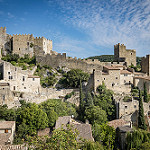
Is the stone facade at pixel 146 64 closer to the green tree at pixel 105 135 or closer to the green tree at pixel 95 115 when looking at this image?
the green tree at pixel 95 115

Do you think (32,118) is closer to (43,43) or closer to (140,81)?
(43,43)

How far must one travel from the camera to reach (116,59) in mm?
46281

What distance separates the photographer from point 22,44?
39844 millimetres

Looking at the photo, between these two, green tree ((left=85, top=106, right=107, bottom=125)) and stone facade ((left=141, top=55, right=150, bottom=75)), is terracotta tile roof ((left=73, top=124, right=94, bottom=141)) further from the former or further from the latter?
stone facade ((left=141, top=55, right=150, bottom=75))

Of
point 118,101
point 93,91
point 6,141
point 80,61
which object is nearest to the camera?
point 6,141

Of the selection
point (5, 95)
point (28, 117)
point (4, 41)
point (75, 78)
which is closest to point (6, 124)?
point (28, 117)

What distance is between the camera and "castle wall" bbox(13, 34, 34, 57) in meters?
39.5

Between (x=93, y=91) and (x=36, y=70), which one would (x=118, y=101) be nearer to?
(x=93, y=91)

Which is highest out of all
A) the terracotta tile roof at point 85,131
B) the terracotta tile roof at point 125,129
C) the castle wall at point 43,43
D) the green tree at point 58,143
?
the castle wall at point 43,43

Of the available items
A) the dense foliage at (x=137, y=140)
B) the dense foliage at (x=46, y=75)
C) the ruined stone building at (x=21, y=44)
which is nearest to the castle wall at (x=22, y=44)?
the ruined stone building at (x=21, y=44)

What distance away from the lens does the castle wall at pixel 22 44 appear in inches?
1554

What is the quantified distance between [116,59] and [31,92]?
28899 millimetres

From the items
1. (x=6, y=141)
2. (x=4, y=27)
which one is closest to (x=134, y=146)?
(x=6, y=141)

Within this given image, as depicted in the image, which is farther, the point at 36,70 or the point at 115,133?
the point at 36,70
